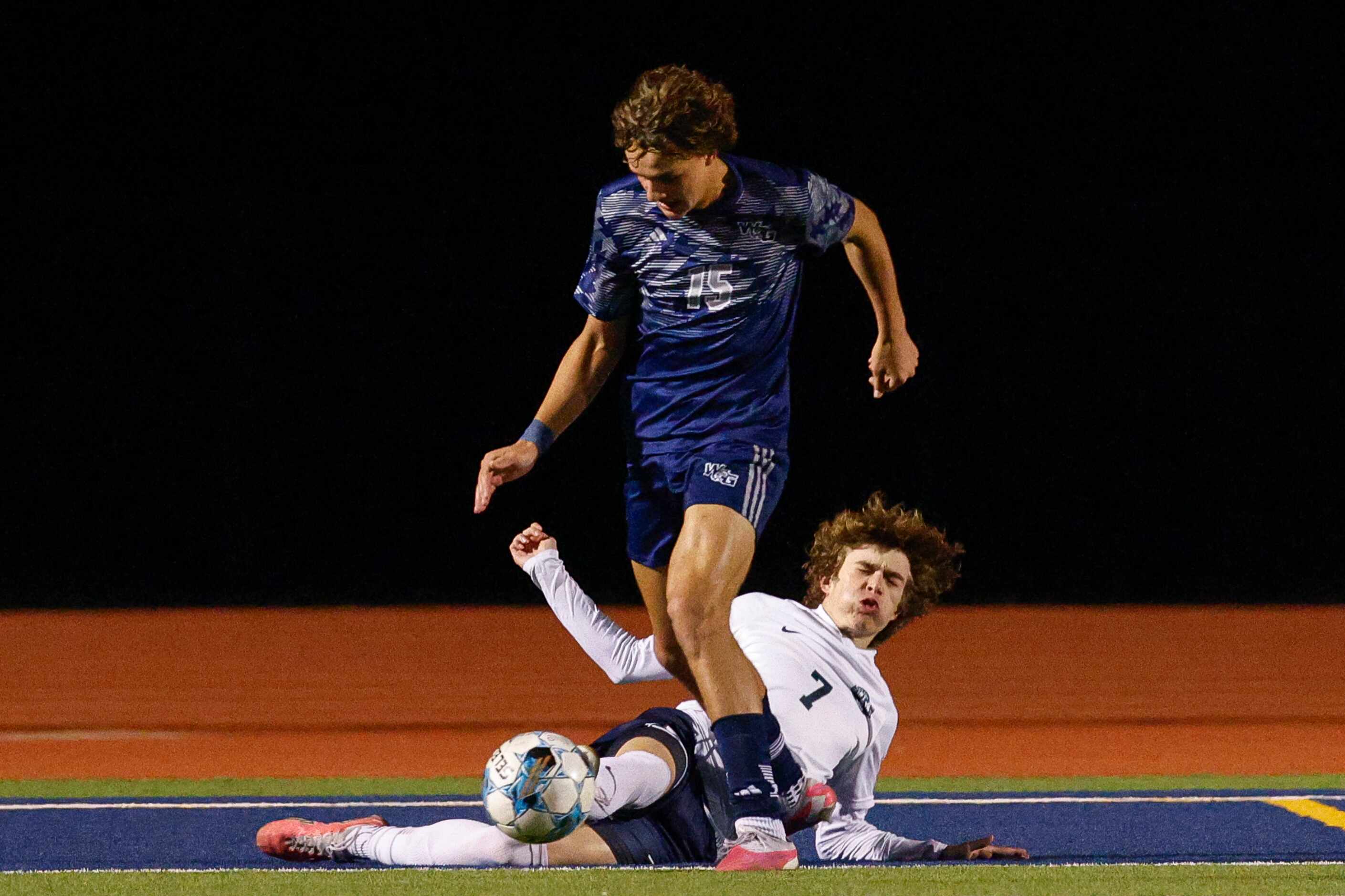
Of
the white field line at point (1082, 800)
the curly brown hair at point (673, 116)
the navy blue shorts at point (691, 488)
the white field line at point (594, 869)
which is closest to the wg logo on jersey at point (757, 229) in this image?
the curly brown hair at point (673, 116)

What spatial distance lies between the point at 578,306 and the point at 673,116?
9660 millimetres

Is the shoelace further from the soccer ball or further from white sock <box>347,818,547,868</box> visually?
the soccer ball

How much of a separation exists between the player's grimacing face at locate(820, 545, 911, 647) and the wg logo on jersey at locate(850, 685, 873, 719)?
20 cm

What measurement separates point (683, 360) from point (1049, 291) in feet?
33.1

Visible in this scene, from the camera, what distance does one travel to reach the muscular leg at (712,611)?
3881mm

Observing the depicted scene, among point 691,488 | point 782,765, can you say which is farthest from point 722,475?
point 782,765

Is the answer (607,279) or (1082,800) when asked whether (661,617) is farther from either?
(1082,800)

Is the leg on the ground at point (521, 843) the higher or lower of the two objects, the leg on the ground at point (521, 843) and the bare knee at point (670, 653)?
the lower

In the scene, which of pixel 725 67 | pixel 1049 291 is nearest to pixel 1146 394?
pixel 1049 291

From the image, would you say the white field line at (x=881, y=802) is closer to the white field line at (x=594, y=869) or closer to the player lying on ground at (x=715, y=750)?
the player lying on ground at (x=715, y=750)

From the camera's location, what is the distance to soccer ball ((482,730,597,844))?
375 cm

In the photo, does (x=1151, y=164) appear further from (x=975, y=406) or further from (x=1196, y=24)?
(x=975, y=406)

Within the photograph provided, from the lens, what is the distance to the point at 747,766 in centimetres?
378

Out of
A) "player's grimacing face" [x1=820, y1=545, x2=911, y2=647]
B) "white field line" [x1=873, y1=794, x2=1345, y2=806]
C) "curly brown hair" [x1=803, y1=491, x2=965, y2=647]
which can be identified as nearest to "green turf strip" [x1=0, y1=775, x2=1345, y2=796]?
"white field line" [x1=873, y1=794, x2=1345, y2=806]
